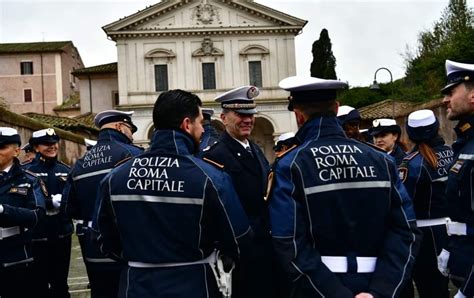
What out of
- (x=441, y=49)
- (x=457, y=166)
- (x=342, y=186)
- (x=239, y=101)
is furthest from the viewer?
(x=441, y=49)

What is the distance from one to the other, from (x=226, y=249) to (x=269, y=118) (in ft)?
137

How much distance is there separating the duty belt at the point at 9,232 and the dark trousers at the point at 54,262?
5.43 feet

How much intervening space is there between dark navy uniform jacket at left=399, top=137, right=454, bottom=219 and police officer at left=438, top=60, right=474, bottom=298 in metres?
1.48

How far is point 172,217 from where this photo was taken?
3.25 meters

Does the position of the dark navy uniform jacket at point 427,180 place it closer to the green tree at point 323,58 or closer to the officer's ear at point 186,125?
the officer's ear at point 186,125

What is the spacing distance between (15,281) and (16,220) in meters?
0.64

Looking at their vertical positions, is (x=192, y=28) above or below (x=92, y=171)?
above

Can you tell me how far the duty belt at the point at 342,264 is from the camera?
3.11 meters

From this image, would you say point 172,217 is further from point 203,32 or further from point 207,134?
point 203,32

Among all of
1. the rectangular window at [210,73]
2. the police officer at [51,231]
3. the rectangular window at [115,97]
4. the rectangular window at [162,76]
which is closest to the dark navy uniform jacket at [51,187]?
the police officer at [51,231]

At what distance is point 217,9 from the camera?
4616 centimetres

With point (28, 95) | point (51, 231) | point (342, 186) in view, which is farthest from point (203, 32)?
point (342, 186)

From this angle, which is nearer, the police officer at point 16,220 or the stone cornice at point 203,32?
the police officer at point 16,220

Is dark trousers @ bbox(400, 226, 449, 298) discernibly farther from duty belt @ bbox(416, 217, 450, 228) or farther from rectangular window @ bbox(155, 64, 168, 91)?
rectangular window @ bbox(155, 64, 168, 91)
